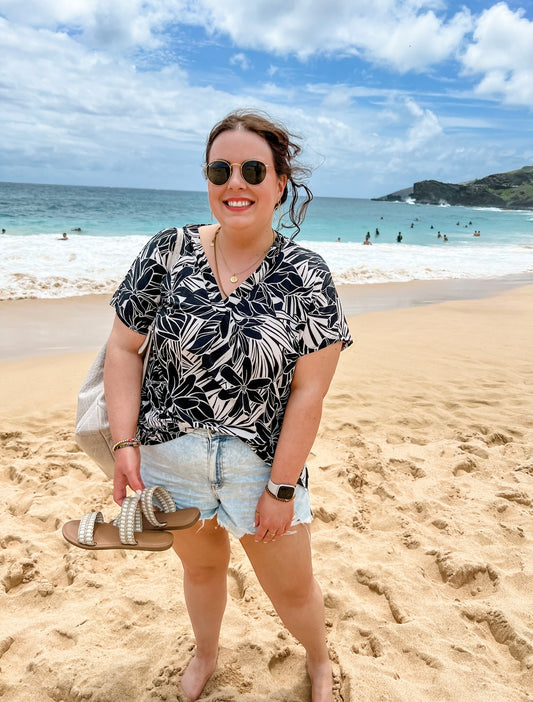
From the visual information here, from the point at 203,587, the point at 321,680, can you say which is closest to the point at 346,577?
the point at 321,680

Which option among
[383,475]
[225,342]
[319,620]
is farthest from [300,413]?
[383,475]

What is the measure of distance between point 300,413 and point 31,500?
267cm

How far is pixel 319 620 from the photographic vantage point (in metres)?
1.97

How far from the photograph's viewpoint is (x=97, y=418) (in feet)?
5.80

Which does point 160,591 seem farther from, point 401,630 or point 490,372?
point 490,372

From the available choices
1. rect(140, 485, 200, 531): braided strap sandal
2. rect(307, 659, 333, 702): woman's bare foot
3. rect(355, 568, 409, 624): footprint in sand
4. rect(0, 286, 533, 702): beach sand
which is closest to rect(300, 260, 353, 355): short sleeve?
rect(140, 485, 200, 531): braided strap sandal

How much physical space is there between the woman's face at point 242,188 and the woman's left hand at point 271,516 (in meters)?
0.84

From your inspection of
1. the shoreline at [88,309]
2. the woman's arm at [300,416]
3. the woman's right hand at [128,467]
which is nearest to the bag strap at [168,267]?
the woman's right hand at [128,467]

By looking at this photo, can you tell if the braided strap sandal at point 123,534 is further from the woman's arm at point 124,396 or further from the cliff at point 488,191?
the cliff at point 488,191

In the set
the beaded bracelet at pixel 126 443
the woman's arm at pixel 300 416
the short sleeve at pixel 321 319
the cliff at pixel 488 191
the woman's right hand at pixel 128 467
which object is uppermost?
the cliff at pixel 488 191

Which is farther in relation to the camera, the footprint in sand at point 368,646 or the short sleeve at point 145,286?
the footprint in sand at point 368,646

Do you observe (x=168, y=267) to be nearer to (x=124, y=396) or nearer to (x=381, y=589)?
(x=124, y=396)

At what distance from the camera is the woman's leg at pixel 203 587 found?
185 cm

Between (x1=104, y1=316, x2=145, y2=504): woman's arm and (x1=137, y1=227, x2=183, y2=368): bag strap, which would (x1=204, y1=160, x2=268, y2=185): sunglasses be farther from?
(x1=104, y1=316, x2=145, y2=504): woman's arm
